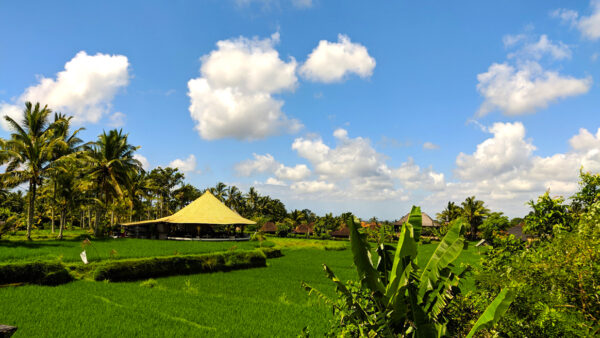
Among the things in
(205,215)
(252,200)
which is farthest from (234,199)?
(205,215)

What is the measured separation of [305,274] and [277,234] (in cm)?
4002

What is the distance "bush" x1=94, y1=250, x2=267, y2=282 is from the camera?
1284 centimetres

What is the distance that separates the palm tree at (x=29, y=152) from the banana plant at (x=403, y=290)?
86.5 feet

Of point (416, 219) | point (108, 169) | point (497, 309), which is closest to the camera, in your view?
point (497, 309)

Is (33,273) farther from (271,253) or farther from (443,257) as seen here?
(271,253)

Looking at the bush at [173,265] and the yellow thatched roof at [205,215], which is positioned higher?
the yellow thatched roof at [205,215]

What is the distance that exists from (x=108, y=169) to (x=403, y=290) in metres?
32.4

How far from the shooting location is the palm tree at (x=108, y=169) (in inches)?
1153

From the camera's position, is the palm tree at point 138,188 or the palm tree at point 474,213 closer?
the palm tree at point 138,188

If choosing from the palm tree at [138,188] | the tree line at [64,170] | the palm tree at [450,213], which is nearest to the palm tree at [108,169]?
the tree line at [64,170]

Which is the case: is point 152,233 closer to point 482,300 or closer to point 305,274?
point 305,274

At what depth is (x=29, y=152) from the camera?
22219mm

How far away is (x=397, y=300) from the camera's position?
11.1 feet

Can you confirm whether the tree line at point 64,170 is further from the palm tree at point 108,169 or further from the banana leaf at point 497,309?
the banana leaf at point 497,309
